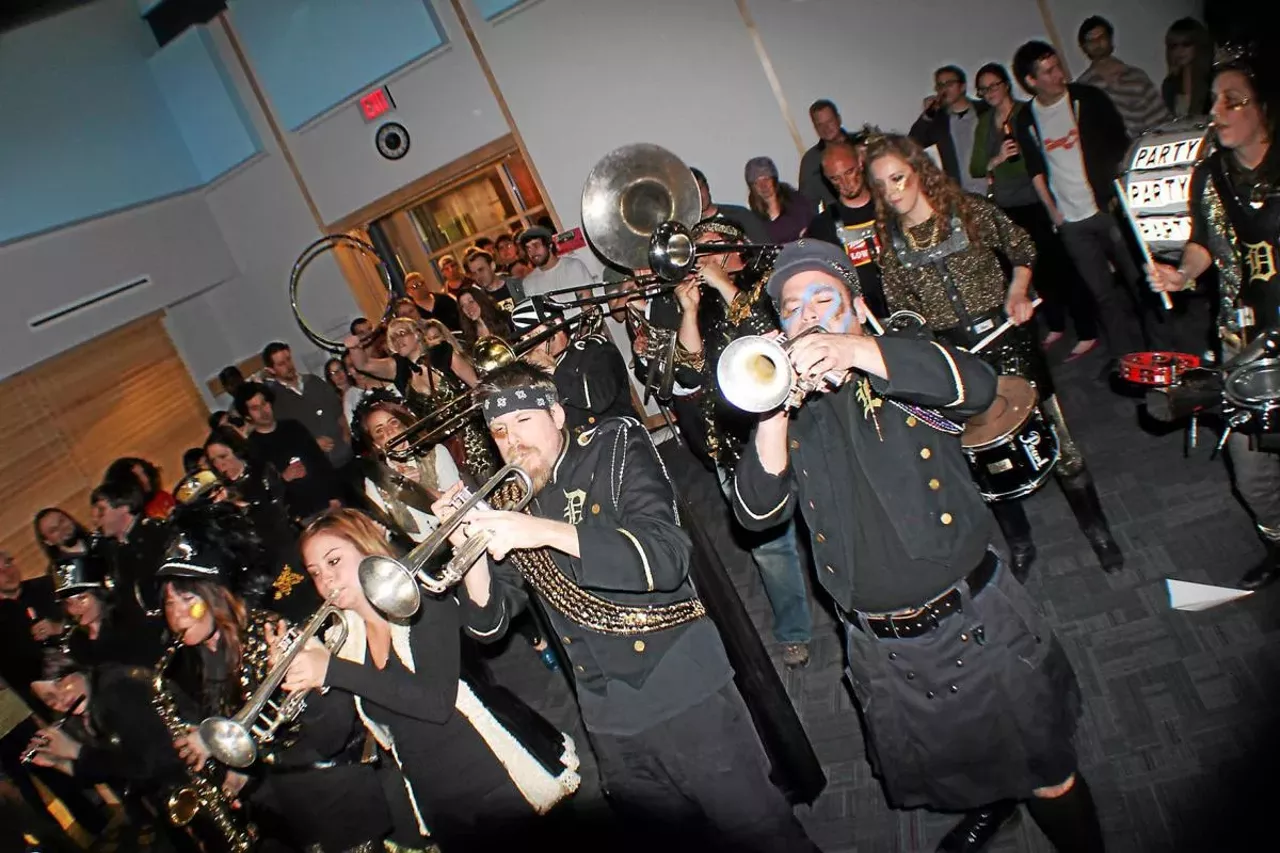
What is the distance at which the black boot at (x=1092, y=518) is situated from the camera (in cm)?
402

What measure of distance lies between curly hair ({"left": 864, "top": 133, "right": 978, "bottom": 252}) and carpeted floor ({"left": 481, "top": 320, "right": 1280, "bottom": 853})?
189 cm

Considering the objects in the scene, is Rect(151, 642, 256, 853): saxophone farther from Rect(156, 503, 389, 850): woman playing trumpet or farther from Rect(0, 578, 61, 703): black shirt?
Rect(0, 578, 61, 703): black shirt

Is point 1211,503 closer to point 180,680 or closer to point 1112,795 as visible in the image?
point 1112,795

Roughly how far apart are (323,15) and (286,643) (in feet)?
26.9

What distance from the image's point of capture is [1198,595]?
370 cm

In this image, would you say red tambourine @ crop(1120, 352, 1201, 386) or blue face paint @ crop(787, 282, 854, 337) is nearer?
blue face paint @ crop(787, 282, 854, 337)

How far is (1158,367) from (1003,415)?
669 mm

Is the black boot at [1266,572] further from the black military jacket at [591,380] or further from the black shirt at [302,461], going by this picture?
the black shirt at [302,461]

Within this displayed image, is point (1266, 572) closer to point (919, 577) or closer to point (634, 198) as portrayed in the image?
point (919, 577)

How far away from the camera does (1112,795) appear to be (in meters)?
3.03

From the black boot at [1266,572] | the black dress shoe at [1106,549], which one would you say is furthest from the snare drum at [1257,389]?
the black dress shoe at [1106,549]

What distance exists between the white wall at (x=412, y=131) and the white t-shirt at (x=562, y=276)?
178 centimetres

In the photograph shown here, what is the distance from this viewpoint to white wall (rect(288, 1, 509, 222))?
8602 mm

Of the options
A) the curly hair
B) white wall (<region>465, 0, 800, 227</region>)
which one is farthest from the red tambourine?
white wall (<region>465, 0, 800, 227</region>)
